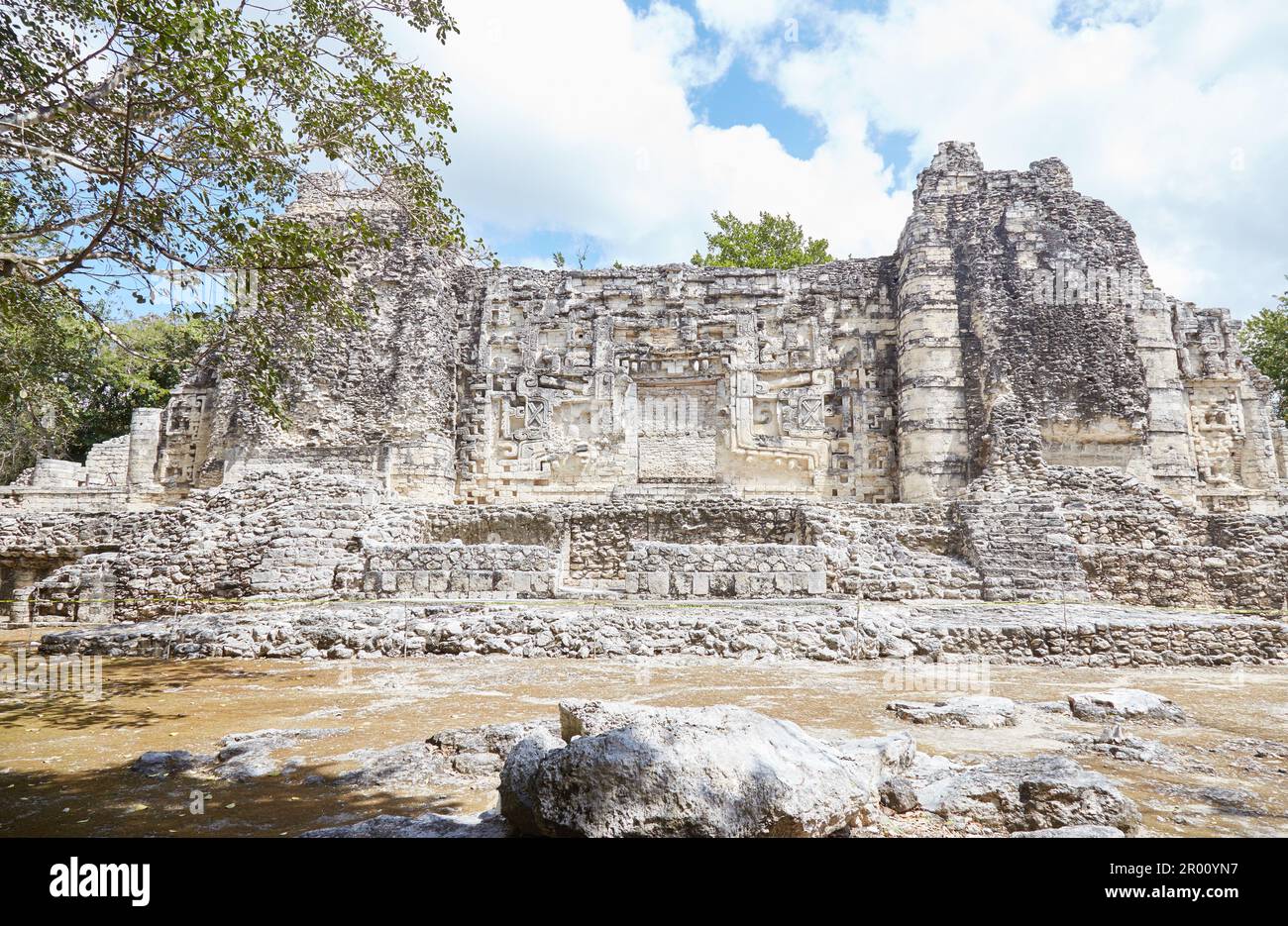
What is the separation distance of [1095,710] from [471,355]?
57.9 ft

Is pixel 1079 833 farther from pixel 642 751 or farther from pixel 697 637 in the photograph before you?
pixel 697 637

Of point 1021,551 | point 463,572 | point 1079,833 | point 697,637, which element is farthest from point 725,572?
point 1079,833

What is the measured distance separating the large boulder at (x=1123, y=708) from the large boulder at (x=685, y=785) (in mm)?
3998

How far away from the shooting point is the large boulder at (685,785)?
2.69 meters

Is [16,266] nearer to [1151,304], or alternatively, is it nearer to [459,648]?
[459,648]

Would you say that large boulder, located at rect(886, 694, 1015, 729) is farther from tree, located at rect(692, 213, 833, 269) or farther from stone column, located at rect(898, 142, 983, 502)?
tree, located at rect(692, 213, 833, 269)

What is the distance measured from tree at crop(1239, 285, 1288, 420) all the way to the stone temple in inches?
258

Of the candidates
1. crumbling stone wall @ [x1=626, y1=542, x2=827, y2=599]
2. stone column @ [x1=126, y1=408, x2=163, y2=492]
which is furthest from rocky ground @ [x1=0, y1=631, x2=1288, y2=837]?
stone column @ [x1=126, y1=408, x2=163, y2=492]

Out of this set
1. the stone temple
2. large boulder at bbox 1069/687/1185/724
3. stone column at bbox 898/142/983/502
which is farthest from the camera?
stone column at bbox 898/142/983/502

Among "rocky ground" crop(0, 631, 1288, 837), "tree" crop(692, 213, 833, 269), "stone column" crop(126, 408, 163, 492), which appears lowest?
"rocky ground" crop(0, 631, 1288, 837)

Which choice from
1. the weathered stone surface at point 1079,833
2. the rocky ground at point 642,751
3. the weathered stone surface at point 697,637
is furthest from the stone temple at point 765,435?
the weathered stone surface at point 1079,833

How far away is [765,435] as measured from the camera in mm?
19578

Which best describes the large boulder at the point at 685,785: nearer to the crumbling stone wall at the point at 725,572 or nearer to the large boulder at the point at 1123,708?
the large boulder at the point at 1123,708

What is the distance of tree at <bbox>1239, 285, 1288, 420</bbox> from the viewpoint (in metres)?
25.0
